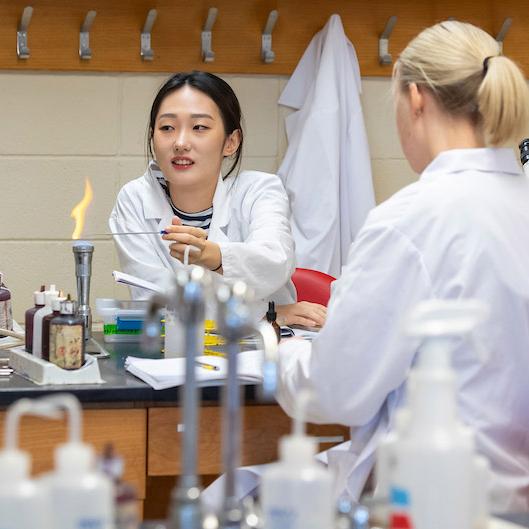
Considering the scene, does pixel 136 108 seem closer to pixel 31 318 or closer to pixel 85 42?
pixel 85 42

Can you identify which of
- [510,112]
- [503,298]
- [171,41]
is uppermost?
[171,41]

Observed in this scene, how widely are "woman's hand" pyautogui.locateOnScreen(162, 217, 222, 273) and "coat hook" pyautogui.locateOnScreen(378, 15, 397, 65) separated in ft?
4.33

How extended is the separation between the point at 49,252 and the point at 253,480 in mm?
1843

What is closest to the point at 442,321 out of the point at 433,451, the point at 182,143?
the point at 433,451

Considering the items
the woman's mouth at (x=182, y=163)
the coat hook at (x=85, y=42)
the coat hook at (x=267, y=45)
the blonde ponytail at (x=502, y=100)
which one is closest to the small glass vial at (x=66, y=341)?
the blonde ponytail at (x=502, y=100)

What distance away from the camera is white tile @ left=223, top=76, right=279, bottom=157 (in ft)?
11.7

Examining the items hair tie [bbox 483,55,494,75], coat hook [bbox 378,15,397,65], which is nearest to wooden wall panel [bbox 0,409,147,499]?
hair tie [bbox 483,55,494,75]

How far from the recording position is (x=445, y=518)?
993mm

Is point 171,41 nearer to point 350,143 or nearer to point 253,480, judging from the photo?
point 350,143

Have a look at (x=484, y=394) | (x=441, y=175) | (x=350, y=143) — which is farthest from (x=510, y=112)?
(x=350, y=143)

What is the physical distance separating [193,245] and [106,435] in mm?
719

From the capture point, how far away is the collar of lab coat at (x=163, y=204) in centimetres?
284

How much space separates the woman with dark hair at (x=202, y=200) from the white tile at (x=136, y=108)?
579 mm

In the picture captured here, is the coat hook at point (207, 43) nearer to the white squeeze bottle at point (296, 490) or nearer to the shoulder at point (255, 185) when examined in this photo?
the shoulder at point (255, 185)
